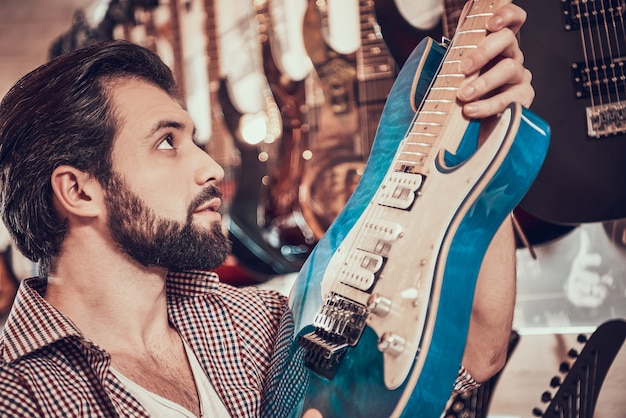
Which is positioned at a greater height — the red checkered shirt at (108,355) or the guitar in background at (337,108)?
the guitar in background at (337,108)

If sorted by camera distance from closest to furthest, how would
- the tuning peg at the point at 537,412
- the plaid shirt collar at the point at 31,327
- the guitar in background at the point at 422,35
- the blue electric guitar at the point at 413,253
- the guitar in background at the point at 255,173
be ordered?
the blue electric guitar at the point at 413,253 → the plaid shirt collar at the point at 31,327 → the tuning peg at the point at 537,412 → the guitar in background at the point at 422,35 → the guitar in background at the point at 255,173

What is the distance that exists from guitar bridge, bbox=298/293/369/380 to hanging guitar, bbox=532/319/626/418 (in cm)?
77

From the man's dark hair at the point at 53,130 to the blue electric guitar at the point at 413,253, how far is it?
0.56m

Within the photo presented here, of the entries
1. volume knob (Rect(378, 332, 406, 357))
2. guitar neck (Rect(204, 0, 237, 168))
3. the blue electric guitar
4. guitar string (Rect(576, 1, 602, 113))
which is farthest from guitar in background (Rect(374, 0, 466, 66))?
guitar neck (Rect(204, 0, 237, 168))

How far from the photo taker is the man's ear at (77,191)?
1.49 metres

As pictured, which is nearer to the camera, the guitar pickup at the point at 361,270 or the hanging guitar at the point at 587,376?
the guitar pickup at the point at 361,270

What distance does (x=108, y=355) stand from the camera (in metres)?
1.25

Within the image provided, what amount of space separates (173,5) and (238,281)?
1383 millimetres

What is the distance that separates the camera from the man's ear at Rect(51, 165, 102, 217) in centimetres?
149

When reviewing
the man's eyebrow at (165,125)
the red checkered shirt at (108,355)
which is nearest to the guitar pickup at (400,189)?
the red checkered shirt at (108,355)

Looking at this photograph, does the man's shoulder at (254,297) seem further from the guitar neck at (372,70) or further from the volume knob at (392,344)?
the guitar neck at (372,70)

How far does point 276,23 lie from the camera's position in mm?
2979

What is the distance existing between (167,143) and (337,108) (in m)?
1.14

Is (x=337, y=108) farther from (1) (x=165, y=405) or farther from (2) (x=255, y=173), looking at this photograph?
(1) (x=165, y=405)
